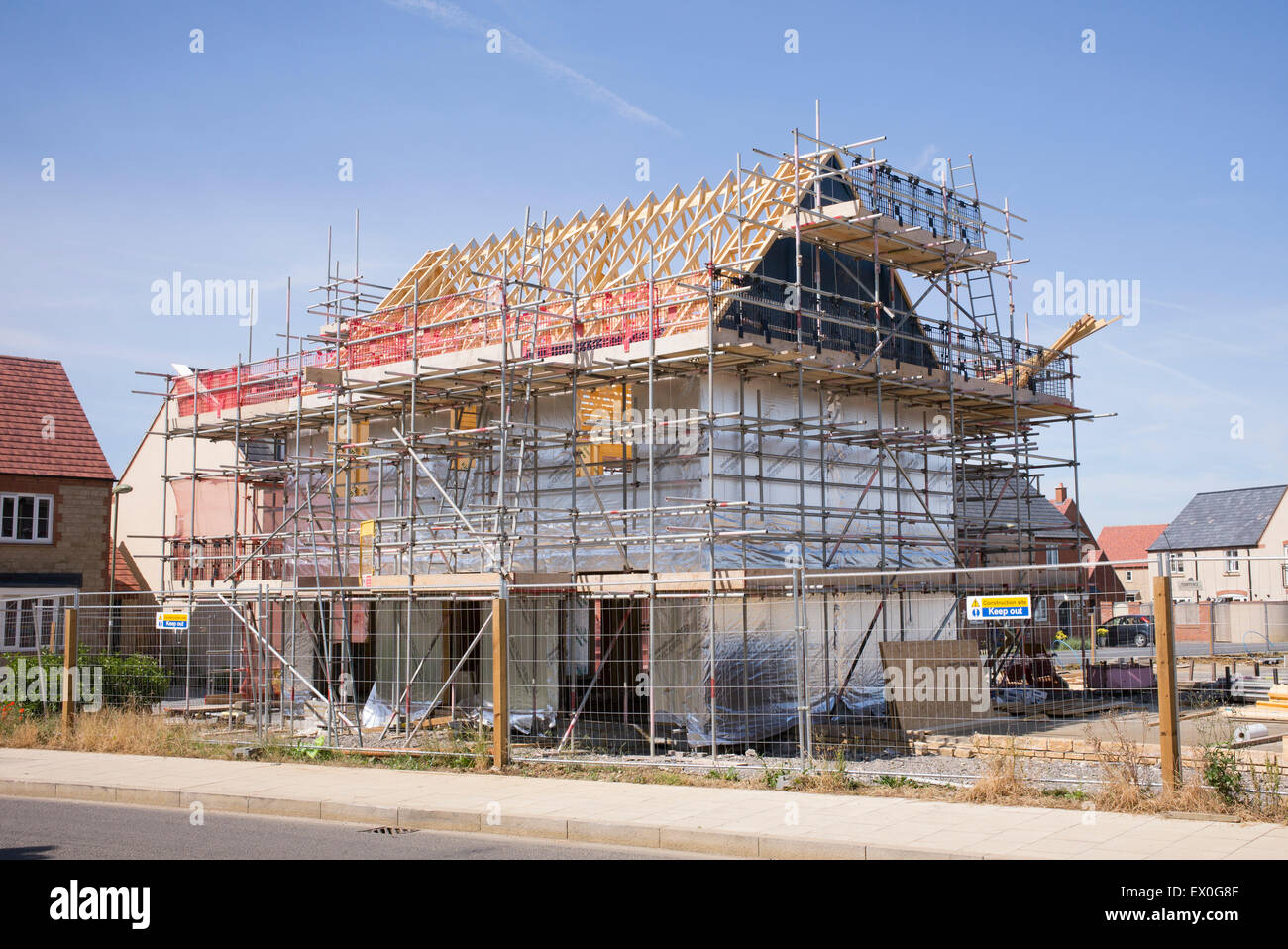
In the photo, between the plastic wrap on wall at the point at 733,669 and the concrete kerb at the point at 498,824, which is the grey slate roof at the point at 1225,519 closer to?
the plastic wrap on wall at the point at 733,669

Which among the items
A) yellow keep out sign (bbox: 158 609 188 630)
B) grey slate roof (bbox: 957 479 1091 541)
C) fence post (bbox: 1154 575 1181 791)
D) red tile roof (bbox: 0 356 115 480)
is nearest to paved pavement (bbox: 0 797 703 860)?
fence post (bbox: 1154 575 1181 791)

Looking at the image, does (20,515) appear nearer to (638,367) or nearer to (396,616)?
(396,616)

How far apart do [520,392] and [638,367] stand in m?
2.89

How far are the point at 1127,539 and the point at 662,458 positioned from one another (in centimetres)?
8172

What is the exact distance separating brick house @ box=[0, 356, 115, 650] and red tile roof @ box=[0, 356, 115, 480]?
26 mm

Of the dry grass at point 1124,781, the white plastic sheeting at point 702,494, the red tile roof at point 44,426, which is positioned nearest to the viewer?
the dry grass at point 1124,781

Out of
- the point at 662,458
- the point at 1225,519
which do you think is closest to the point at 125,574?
the point at 662,458

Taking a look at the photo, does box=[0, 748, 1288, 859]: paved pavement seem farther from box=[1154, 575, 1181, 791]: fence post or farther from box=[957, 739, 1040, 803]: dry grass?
box=[1154, 575, 1181, 791]: fence post

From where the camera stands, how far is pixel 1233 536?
212 ft

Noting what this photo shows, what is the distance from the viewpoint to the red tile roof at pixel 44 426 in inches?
1271

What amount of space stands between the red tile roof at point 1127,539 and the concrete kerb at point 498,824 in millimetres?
84003
